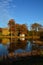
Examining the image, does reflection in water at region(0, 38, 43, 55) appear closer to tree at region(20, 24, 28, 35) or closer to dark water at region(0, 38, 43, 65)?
dark water at region(0, 38, 43, 65)

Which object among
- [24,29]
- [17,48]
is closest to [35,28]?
[24,29]

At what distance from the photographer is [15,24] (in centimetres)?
5034

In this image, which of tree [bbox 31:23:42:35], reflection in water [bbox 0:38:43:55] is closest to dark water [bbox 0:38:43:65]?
reflection in water [bbox 0:38:43:55]

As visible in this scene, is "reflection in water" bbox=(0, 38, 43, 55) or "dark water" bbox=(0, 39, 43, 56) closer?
"reflection in water" bbox=(0, 38, 43, 55)

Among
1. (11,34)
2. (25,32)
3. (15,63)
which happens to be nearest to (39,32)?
(25,32)

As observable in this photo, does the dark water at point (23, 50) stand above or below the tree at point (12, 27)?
below

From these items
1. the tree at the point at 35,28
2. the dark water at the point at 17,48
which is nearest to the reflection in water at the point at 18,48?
the dark water at the point at 17,48

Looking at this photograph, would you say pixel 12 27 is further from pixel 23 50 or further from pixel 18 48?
pixel 23 50

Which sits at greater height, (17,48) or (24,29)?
(24,29)

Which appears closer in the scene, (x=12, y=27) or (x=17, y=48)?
(x=17, y=48)

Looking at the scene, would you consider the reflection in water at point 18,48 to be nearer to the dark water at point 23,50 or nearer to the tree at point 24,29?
the dark water at point 23,50

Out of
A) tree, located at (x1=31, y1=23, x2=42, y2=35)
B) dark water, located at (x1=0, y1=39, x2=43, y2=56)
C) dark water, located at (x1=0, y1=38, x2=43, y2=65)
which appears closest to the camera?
dark water, located at (x1=0, y1=38, x2=43, y2=65)

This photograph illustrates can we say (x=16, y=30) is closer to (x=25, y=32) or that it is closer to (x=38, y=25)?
(x=25, y=32)

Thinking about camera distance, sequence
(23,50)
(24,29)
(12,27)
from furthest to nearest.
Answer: (12,27) < (24,29) < (23,50)
